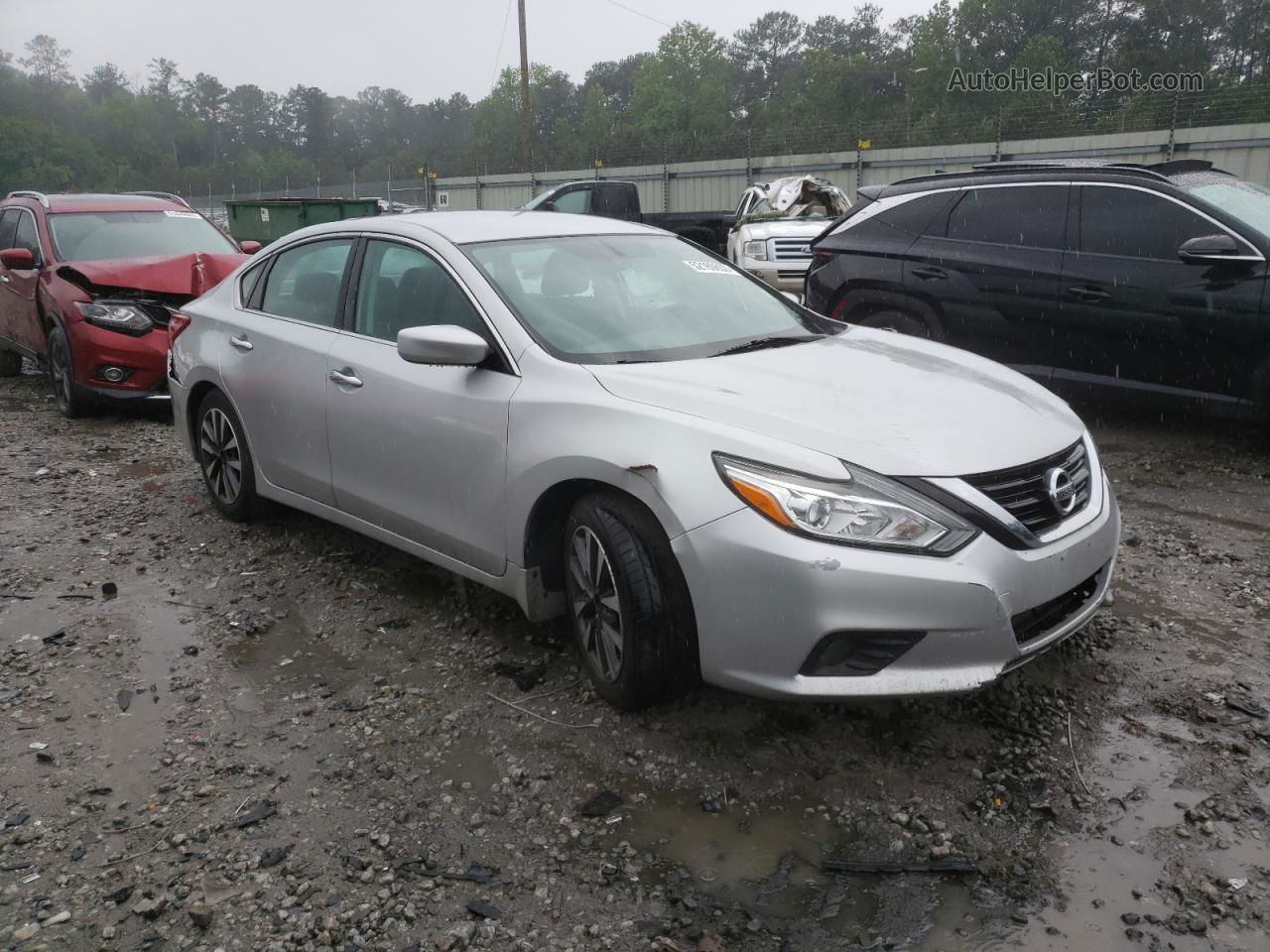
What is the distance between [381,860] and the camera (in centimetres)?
282

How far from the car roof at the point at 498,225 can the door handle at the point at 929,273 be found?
3.12 meters

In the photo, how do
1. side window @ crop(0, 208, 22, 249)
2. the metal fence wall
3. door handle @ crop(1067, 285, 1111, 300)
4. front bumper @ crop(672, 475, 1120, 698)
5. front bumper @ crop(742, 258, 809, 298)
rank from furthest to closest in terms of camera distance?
the metal fence wall < front bumper @ crop(742, 258, 809, 298) < side window @ crop(0, 208, 22, 249) < door handle @ crop(1067, 285, 1111, 300) < front bumper @ crop(672, 475, 1120, 698)

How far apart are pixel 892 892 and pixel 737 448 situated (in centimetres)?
120

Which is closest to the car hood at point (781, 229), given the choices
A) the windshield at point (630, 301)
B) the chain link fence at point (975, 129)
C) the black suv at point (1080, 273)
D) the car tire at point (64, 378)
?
the black suv at point (1080, 273)

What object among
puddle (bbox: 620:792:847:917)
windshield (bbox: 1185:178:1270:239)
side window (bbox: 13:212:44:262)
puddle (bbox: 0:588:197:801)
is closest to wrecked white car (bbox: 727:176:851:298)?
windshield (bbox: 1185:178:1270:239)

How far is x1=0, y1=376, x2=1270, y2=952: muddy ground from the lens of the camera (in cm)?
259

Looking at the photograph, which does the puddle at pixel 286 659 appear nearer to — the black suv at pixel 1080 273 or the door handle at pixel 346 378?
the door handle at pixel 346 378

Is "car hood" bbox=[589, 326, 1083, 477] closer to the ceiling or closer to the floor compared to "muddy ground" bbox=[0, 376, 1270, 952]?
closer to the ceiling

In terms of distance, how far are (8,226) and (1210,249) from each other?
31.5 feet

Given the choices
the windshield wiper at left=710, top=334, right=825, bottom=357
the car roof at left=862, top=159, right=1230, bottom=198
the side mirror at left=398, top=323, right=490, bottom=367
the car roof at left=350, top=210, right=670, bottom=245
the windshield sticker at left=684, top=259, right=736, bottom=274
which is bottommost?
the windshield wiper at left=710, top=334, right=825, bottom=357

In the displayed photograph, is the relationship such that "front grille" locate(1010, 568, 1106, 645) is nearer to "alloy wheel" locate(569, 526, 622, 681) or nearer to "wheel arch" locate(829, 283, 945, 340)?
"alloy wheel" locate(569, 526, 622, 681)

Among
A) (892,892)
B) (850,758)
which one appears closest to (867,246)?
(850,758)

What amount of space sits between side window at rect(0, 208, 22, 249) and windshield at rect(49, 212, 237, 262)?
848 millimetres

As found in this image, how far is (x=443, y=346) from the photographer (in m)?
3.66
